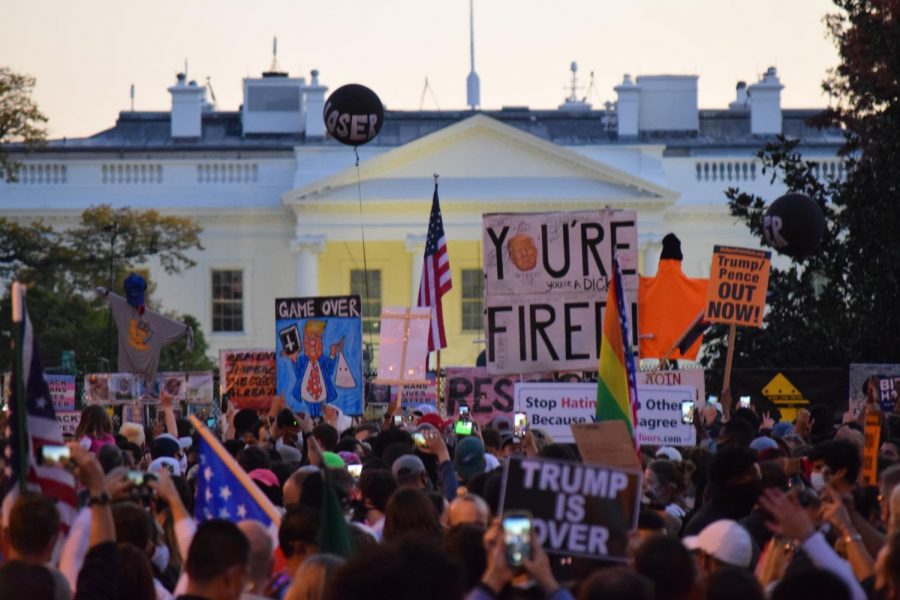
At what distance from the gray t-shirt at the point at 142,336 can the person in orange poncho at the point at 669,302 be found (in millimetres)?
4096

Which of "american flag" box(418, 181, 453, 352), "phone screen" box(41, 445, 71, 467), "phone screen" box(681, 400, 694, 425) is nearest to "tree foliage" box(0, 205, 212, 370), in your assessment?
"american flag" box(418, 181, 453, 352)

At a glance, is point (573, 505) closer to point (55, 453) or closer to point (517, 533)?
point (517, 533)

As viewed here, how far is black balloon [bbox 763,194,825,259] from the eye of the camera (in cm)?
1845

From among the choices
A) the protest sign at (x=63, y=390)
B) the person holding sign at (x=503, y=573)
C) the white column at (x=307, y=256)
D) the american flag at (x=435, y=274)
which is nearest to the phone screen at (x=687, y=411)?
the american flag at (x=435, y=274)

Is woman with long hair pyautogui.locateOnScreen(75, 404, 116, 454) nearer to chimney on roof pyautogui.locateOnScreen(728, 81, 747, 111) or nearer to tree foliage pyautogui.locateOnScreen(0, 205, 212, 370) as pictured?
tree foliage pyautogui.locateOnScreen(0, 205, 212, 370)

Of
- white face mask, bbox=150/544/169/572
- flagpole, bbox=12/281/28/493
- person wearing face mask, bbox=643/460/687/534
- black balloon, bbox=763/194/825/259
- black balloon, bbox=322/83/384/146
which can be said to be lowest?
white face mask, bbox=150/544/169/572

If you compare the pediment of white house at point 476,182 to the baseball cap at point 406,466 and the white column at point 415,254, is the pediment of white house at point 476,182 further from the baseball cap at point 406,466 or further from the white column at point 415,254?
the baseball cap at point 406,466

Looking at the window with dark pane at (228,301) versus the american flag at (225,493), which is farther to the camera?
the window with dark pane at (228,301)

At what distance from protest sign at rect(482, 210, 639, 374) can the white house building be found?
45946 mm

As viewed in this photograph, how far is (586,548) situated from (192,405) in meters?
19.2

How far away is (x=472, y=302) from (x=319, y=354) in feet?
144

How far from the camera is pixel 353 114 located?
1781cm

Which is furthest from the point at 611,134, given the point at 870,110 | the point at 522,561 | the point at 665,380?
the point at 522,561

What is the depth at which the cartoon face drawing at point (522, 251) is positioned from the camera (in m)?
13.9
